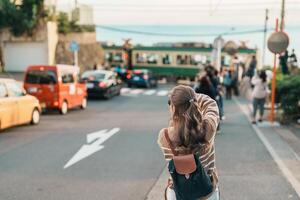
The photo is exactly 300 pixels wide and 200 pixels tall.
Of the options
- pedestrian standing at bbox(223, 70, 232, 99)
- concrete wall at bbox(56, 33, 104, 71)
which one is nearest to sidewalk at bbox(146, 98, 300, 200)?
pedestrian standing at bbox(223, 70, 232, 99)

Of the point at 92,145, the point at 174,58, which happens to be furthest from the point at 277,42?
the point at 174,58

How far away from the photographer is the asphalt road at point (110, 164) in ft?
20.4

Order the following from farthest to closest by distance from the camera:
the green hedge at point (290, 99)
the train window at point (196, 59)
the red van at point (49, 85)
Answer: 1. the train window at point (196, 59)
2. the red van at point (49, 85)
3. the green hedge at point (290, 99)

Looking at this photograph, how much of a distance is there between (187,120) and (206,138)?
0.21 m

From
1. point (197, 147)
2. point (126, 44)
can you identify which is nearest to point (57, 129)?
point (197, 147)

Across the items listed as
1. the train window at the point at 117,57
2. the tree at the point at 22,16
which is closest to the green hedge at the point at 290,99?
the tree at the point at 22,16

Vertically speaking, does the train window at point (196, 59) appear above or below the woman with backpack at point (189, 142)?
below

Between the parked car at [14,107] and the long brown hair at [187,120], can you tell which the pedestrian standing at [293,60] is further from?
the long brown hair at [187,120]

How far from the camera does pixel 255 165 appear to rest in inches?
306

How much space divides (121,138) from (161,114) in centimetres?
517

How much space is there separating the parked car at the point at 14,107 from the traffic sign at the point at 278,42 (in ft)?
23.8

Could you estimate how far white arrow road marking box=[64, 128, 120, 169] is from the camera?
8.30 m

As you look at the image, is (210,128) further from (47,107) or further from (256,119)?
(47,107)

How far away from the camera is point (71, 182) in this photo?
671 cm
